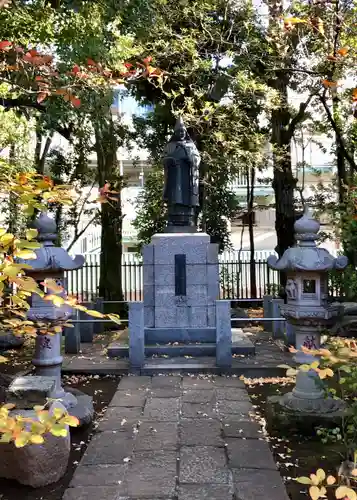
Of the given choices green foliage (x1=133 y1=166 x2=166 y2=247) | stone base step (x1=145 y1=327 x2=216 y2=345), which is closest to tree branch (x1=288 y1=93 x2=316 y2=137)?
green foliage (x1=133 y1=166 x2=166 y2=247)

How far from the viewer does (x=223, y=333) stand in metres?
6.89

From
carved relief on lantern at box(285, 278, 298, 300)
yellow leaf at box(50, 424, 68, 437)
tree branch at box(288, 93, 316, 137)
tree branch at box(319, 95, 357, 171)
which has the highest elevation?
tree branch at box(288, 93, 316, 137)

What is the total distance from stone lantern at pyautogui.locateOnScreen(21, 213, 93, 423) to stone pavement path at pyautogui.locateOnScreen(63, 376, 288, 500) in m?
0.43

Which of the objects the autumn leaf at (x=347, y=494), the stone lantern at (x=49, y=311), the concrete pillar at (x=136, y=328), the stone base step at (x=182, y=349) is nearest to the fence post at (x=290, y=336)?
the stone base step at (x=182, y=349)

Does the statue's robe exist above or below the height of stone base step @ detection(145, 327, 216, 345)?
above

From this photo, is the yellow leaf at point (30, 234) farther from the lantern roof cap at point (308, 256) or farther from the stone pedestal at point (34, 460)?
the lantern roof cap at point (308, 256)

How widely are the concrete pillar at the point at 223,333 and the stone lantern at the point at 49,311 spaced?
87.7 inches

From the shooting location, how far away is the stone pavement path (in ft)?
11.4

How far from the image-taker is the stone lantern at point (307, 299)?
4.80m

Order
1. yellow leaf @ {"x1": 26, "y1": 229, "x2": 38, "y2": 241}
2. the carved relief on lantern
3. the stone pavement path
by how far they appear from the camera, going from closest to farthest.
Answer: yellow leaf @ {"x1": 26, "y1": 229, "x2": 38, "y2": 241}
the stone pavement path
the carved relief on lantern

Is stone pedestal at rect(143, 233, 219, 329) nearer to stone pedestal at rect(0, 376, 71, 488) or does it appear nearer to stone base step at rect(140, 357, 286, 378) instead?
stone base step at rect(140, 357, 286, 378)

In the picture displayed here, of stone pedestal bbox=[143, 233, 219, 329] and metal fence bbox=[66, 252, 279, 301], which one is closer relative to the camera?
stone pedestal bbox=[143, 233, 219, 329]

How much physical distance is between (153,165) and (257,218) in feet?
47.2

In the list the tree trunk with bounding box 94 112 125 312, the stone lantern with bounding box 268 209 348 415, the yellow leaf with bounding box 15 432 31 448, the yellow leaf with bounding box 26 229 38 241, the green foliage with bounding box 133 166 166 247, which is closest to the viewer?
the yellow leaf with bounding box 15 432 31 448
